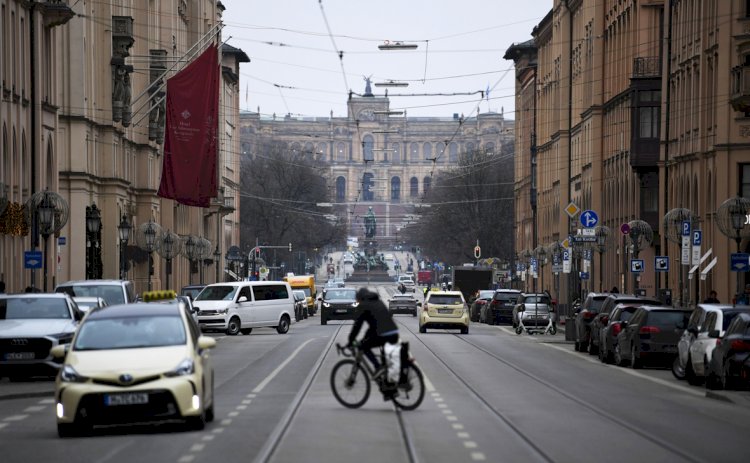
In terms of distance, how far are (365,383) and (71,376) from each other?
4644mm

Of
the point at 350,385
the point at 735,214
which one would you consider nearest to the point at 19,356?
the point at 350,385

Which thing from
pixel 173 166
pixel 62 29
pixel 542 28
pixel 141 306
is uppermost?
pixel 542 28

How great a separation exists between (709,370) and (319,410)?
8420 mm

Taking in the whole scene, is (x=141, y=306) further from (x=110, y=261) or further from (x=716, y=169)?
(x=110, y=261)

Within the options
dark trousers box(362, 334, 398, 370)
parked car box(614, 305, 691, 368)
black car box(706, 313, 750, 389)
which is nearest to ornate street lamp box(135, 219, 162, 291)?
parked car box(614, 305, 691, 368)

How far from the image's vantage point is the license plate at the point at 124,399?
704 inches

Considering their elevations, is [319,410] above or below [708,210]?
below

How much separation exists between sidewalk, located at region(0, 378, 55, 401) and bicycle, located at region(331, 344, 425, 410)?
6252 millimetres

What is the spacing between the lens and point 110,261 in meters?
66.3

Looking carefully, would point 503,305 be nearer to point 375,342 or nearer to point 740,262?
point 740,262

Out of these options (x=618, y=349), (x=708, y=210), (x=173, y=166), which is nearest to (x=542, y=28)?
(x=708, y=210)

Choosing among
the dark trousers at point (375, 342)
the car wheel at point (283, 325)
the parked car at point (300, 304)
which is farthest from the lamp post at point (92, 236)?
the dark trousers at point (375, 342)

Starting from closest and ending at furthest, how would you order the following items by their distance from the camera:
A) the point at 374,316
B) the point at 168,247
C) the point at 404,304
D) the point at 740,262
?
the point at 374,316
the point at 740,262
the point at 168,247
the point at 404,304

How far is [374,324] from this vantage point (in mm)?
21250
